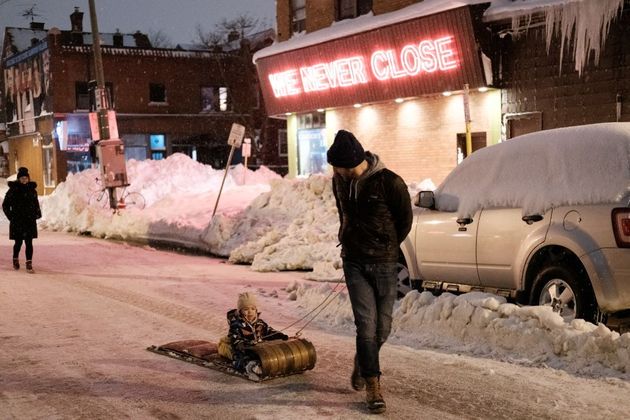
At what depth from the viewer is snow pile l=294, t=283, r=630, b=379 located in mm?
6359

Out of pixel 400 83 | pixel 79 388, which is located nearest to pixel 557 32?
pixel 400 83

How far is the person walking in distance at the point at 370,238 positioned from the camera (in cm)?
541

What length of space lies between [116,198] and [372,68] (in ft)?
29.3

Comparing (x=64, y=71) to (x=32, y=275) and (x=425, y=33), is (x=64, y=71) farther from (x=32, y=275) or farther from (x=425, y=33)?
(x=32, y=275)

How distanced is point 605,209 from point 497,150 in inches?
75.1

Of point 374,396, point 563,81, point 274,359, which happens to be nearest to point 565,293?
point 374,396

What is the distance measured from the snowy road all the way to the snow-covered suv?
1.06 m

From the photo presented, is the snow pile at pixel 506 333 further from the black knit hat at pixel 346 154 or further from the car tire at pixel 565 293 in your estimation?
the black knit hat at pixel 346 154

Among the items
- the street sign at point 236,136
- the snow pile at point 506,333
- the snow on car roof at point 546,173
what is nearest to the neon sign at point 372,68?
the street sign at point 236,136

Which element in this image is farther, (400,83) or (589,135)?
(400,83)

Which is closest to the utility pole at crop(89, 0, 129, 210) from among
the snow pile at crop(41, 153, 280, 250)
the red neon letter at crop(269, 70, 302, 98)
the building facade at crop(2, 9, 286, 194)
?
the snow pile at crop(41, 153, 280, 250)

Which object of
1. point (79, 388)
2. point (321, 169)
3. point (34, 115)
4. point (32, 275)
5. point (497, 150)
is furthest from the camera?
point (34, 115)

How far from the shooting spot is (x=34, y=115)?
46.0 metres

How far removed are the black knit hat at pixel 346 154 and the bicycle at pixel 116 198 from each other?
62.9 feet
